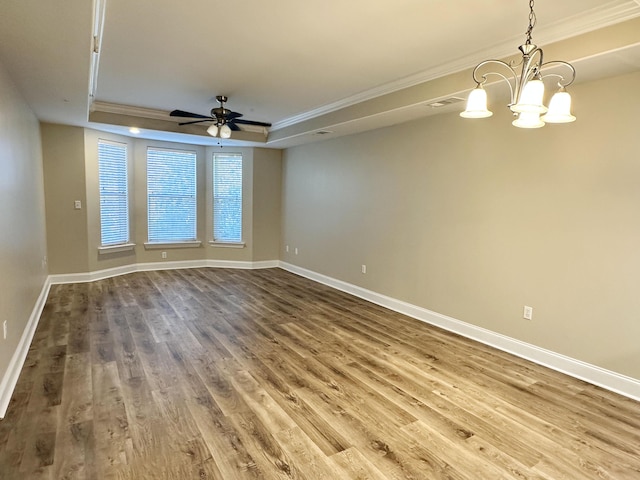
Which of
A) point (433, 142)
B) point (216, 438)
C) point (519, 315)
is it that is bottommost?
point (216, 438)

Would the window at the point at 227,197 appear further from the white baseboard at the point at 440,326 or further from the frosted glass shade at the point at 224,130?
the frosted glass shade at the point at 224,130

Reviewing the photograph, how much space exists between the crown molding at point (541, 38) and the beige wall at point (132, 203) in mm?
3238

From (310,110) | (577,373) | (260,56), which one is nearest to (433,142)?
(310,110)

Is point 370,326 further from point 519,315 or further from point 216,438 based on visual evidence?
point 216,438

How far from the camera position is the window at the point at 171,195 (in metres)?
6.92

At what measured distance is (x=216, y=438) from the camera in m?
2.25

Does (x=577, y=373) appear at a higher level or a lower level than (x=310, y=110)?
lower

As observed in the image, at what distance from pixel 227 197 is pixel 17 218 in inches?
168

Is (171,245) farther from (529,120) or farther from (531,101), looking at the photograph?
(531,101)

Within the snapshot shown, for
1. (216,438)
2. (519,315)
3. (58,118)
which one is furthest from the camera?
(58,118)

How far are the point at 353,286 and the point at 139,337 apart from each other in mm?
3087

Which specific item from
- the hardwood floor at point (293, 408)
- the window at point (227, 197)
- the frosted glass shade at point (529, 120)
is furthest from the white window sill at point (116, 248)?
the frosted glass shade at point (529, 120)

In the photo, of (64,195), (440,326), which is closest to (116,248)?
(64,195)

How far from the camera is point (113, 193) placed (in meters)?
6.35
